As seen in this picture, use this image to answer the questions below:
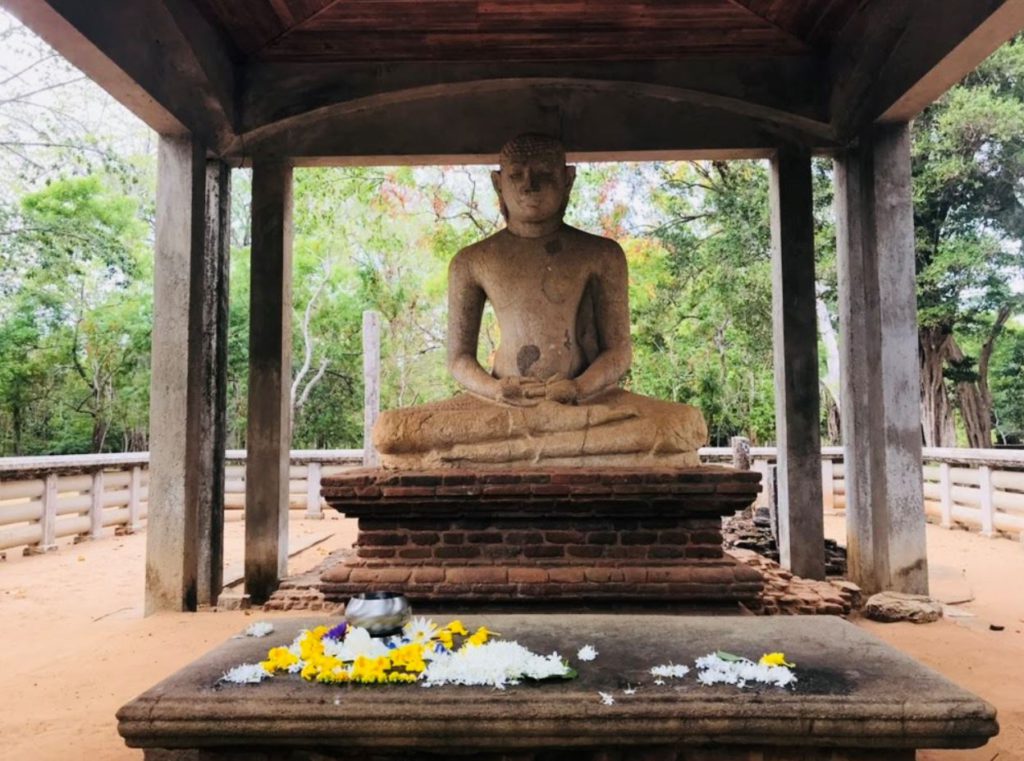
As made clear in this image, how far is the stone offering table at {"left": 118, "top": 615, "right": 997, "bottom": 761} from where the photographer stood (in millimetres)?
2191

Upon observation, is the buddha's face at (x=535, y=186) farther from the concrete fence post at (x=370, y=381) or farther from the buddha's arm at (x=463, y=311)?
the concrete fence post at (x=370, y=381)

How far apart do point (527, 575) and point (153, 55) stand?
435cm

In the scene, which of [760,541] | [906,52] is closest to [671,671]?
[906,52]

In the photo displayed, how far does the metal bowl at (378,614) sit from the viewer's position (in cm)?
285

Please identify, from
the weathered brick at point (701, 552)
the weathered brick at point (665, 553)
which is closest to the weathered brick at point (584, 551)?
the weathered brick at point (665, 553)

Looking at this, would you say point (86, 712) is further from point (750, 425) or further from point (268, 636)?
point (750, 425)

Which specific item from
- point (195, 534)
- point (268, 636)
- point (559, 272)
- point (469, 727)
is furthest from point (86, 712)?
point (559, 272)

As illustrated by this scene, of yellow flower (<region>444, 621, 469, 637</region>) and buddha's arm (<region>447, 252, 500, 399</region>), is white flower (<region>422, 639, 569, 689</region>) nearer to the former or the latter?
yellow flower (<region>444, 621, 469, 637</region>)

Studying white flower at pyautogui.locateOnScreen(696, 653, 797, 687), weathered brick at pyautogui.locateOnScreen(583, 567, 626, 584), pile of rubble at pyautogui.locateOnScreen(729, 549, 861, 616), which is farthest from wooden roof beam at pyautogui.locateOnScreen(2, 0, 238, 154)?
pile of rubble at pyautogui.locateOnScreen(729, 549, 861, 616)

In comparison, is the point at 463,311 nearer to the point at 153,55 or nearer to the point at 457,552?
the point at 457,552

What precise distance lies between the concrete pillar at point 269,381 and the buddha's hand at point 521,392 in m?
2.34

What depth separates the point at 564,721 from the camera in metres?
2.18

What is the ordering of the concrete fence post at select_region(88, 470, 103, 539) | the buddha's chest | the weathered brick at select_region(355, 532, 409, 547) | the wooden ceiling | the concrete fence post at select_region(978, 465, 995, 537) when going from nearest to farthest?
the weathered brick at select_region(355, 532, 409, 547) < the buddha's chest < the wooden ceiling < the concrete fence post at select_region(978, 465, 995, 537) < the concrete fence post at select_region(88, 470, 103, 539)

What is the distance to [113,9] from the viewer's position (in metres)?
4.91
